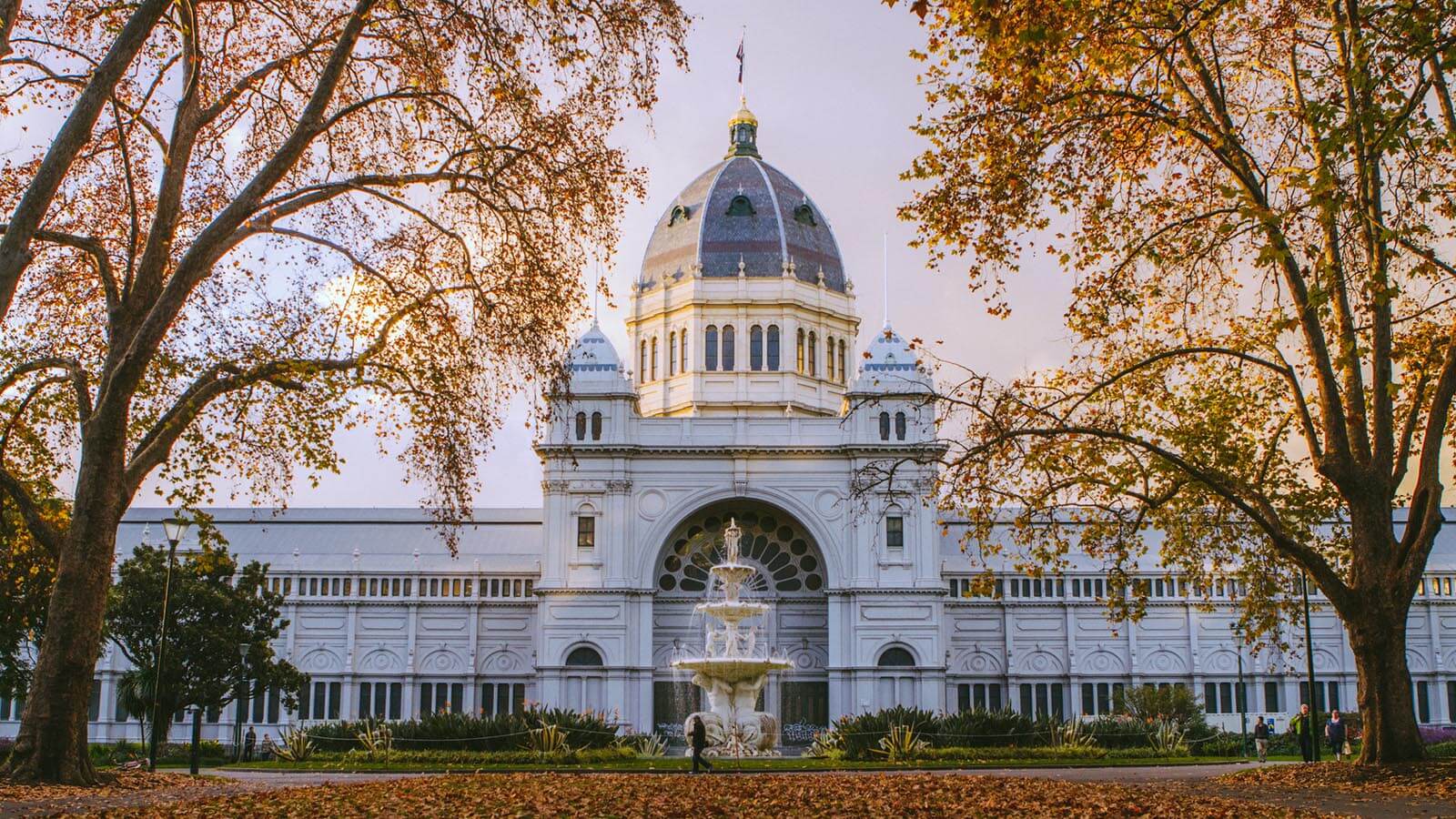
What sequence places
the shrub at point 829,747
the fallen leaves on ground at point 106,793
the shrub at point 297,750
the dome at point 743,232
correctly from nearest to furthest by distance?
the fallen leaves on ground at point 106,793, the shrub at point 297,750, the shrub at point 829,747, the dome at point 743,232

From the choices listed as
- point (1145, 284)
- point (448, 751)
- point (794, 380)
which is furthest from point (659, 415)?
point (1145, 284)

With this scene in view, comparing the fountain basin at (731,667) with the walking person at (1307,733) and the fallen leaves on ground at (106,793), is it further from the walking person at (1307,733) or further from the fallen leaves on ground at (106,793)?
the fallen leaves on ground at (106,793)

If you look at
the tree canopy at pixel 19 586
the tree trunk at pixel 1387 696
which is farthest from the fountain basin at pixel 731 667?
the tree trunk at pixel 1387 696

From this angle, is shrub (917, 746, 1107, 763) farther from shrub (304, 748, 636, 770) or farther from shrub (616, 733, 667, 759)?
shrub (616, 733, 667, 759)

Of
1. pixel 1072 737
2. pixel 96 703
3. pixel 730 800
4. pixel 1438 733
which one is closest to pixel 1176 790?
pixel 730 800

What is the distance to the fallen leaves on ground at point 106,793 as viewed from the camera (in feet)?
58.7

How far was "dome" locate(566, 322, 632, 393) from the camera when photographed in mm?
64375

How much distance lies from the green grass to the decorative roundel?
86.7 feet

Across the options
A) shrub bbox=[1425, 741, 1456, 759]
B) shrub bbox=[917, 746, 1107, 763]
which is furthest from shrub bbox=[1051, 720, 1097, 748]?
shrub bbox=[1425, 741, 1456, 759]

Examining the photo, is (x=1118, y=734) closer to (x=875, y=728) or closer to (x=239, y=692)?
(x=875, y=728)

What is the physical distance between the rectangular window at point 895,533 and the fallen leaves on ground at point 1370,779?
38958mm

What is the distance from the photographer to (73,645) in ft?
72.0

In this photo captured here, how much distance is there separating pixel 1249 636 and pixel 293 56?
19.6 metres

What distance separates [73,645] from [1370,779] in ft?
63.1
